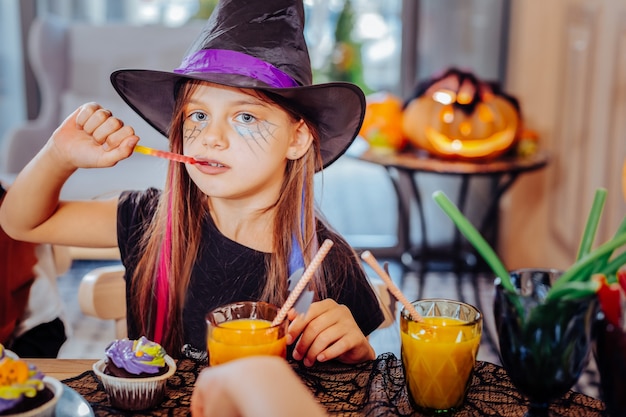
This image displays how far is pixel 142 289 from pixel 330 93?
0.47m

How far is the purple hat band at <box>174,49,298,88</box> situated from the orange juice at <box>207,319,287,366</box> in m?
0.42

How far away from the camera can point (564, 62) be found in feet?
11.8

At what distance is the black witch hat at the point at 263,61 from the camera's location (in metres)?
1.28

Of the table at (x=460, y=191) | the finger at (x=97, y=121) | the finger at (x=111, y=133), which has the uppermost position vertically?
the finger at (x=97, y=121)

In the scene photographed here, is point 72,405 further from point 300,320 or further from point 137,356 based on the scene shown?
point 300,320

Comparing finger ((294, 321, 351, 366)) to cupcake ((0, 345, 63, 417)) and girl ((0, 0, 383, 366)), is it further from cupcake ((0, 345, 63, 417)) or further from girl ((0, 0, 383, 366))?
cupcake ((0, 345, 63, 417))

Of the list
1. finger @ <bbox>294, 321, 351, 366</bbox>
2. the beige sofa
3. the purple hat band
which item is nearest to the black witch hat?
the purple hat band

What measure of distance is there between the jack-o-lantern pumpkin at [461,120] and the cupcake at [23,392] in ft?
7.50

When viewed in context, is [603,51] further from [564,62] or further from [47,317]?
[47,317]

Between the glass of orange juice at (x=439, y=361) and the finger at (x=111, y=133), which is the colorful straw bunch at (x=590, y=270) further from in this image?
the finger at (x=111, y=133)

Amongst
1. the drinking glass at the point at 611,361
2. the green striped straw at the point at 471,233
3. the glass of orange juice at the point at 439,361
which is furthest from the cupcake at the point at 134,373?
the drinking glass at the point at 611,361

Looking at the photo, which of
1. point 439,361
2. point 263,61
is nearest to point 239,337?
point 439,361

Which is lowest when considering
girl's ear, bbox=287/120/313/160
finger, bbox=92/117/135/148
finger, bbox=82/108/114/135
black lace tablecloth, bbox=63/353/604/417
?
black lace tablecloth, bbox=63/353/604/417

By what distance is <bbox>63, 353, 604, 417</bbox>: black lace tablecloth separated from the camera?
41.0 inches
